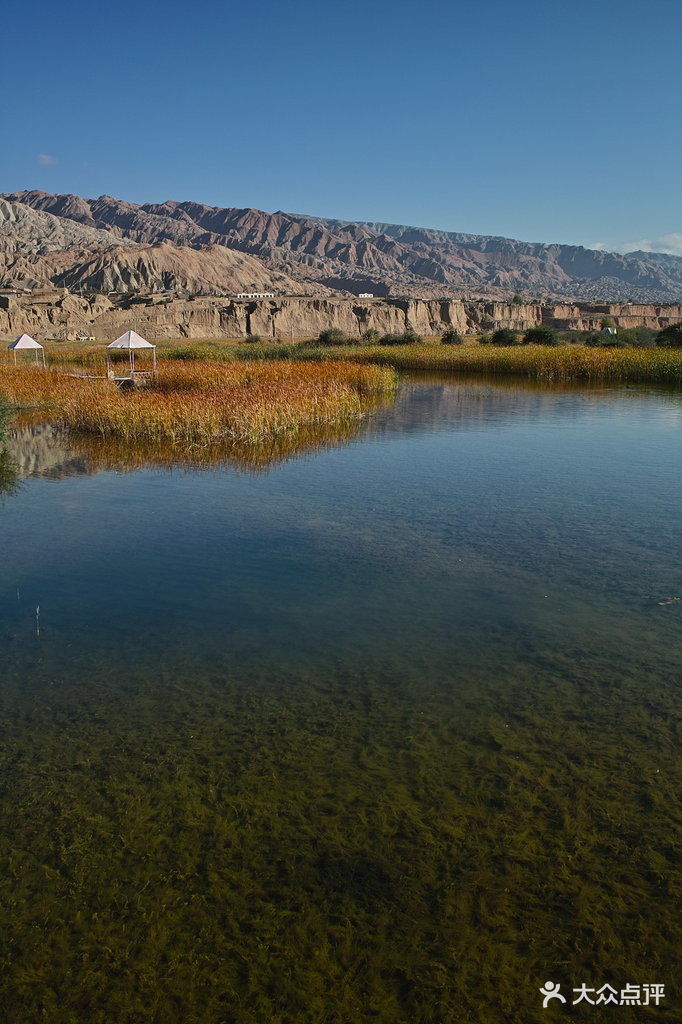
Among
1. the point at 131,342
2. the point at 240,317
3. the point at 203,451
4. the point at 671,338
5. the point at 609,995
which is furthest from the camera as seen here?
the point at 240,317

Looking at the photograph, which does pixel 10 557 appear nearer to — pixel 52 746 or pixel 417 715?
pixel 52 746

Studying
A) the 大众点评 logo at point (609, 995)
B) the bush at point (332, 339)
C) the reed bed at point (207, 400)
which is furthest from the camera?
the bush at point (332, 339)

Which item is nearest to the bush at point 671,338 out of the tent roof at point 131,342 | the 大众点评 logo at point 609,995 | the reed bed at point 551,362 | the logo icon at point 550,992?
the reed bed at point 551,362

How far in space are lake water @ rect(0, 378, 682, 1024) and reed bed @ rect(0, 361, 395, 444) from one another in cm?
923

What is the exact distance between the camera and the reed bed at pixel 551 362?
119 feet

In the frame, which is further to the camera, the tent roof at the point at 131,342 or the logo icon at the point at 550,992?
the tent roof at the point at 131,342

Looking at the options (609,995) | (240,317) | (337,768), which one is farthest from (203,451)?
(240,317)

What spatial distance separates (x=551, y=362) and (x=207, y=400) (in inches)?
911

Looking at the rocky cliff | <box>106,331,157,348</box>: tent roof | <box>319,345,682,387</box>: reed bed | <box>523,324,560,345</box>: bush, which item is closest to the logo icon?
<box>106,331,157,348</box>: tent roof

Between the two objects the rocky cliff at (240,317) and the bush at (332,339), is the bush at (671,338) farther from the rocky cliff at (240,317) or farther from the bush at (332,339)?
the rocky cliff at (240,317)

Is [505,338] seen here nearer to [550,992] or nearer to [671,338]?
[671,338]

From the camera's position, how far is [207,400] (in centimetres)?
2258

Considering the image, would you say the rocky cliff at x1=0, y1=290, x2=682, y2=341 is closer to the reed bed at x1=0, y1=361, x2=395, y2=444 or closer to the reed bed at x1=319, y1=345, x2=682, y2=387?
the reed bed at x1=319, y1=345, x2=682, y2=387

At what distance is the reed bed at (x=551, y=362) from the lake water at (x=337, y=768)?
92.8 feet
